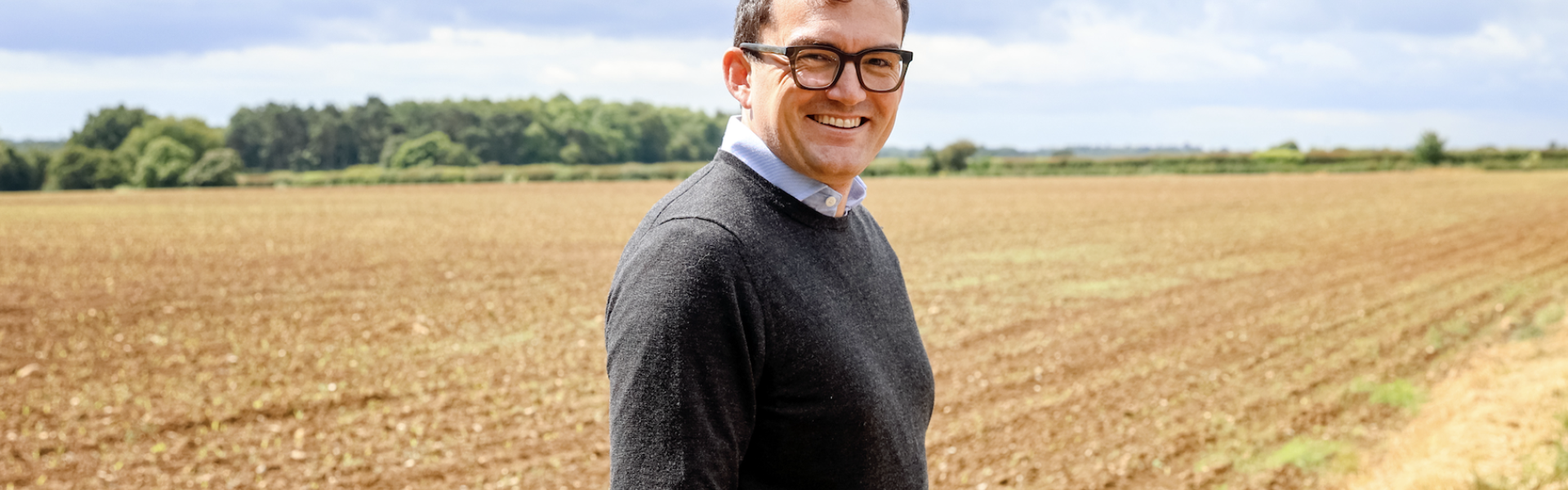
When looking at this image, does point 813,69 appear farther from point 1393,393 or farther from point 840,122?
point 1393,393

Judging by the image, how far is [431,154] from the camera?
336 ft

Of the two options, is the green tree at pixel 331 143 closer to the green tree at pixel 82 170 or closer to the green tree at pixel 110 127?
the green tree at pixel 110 127

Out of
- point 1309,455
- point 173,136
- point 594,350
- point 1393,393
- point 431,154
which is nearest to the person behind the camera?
point 1309,455

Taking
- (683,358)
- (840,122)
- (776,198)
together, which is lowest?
(683,358)

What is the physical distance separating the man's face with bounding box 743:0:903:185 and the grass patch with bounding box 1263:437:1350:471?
18.4ft

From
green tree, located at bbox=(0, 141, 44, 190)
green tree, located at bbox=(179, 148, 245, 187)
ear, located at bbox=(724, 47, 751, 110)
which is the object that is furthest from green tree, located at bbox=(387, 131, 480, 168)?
ear, located at bbox=(724, 47, 751, 110)

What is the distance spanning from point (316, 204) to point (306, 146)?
252ft

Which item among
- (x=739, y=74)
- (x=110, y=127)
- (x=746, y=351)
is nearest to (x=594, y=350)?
(x=739, y=74)

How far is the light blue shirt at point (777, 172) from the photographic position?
167cm

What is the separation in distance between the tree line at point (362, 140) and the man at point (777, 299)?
307 feet

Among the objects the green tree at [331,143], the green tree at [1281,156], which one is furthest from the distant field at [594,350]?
the green tree at [331,143]

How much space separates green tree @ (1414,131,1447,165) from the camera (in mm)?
73819

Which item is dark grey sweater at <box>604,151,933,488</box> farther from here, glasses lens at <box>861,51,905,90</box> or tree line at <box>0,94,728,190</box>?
tree line at <box>0,94,728,190</box>

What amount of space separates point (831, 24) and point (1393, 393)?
8.05 meters
